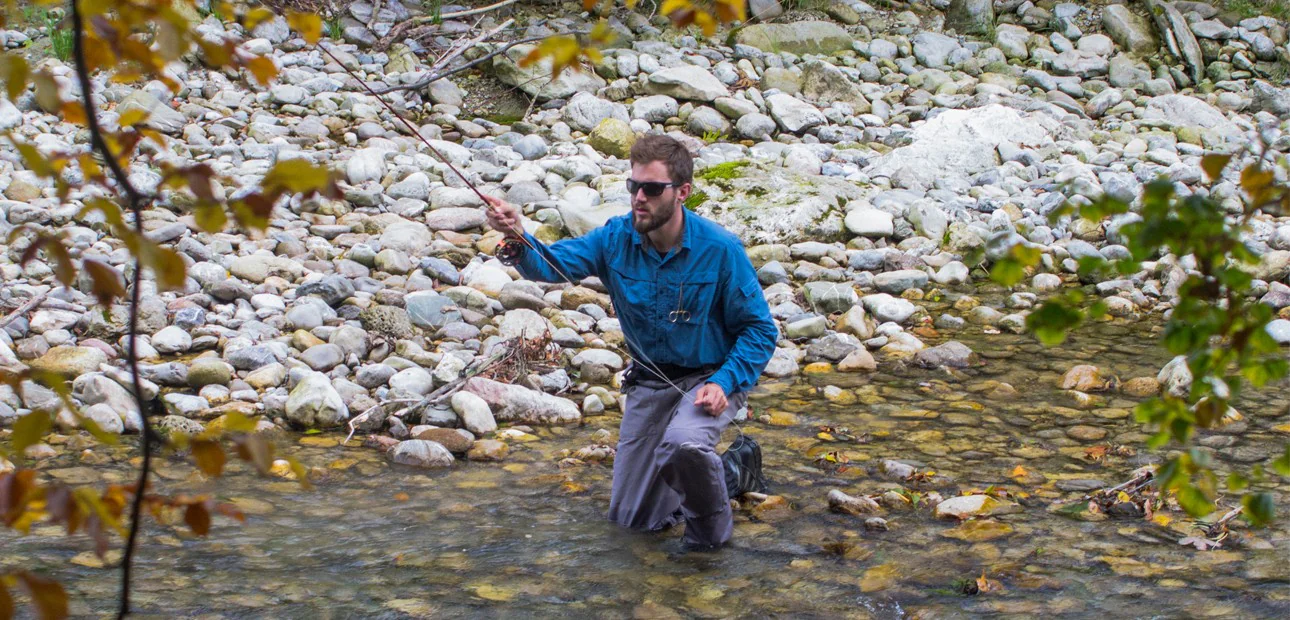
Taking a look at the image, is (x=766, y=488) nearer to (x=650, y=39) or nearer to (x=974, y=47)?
(x=650, y=39)

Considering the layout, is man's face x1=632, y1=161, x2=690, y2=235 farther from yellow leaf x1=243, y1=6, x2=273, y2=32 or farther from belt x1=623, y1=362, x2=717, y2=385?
yellow leaf x1=243, y1=6, x2=273, y2=32

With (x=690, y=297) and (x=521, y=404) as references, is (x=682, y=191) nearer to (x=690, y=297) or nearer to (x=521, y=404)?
(x=690, y=297)

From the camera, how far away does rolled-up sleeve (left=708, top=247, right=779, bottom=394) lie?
430 centimetres

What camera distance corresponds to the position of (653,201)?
4.19 meters

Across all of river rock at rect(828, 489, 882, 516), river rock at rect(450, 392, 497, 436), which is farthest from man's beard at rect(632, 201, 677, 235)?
river rock at rect(450, 392, 497, 436)

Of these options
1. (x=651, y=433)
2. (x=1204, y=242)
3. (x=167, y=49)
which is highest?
(x=167, y=49)

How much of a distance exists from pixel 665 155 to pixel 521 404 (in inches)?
84.7

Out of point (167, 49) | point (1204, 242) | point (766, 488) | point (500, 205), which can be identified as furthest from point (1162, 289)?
point (167, 49)

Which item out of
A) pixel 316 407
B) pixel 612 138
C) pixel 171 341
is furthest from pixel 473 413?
pixel 612 138

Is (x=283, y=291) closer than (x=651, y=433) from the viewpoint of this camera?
No

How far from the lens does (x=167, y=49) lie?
1419mm

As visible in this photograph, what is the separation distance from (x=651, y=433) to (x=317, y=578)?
4.41ft

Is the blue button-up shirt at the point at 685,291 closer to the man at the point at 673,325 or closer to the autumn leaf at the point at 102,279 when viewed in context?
the man at the point at 673,325

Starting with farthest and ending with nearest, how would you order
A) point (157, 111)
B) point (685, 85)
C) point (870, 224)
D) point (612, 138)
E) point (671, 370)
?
point (685, 85) → point (612, 138) → point (157, 111) → point (870, 224) → point (671, 370)
